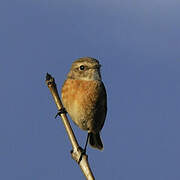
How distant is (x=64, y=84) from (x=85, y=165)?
5.22 m

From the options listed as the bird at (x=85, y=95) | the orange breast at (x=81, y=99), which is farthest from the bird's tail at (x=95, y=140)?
the orange breast at (x=81, y=99)

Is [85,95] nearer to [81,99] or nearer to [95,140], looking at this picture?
[81,99]

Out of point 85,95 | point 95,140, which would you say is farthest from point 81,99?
point 95,140

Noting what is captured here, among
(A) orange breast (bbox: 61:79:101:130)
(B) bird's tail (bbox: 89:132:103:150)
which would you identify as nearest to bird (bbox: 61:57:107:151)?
(A) orange breast (bbox: 61:79:101:130)

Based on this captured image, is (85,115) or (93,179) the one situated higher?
(85,115)

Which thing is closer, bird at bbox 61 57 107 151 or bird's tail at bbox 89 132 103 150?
bird at bbox 61 57 107 151

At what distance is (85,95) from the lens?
30.8 feet

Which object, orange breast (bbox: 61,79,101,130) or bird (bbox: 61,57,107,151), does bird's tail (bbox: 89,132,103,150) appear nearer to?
bird (bbox: 61,57,107,151)

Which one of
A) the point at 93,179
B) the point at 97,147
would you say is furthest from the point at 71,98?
Answer: the point at 93,179

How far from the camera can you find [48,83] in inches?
200

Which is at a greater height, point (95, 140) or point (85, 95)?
point (85, 95)

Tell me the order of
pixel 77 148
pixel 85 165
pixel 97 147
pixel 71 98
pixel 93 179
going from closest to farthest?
pixel 93 179, pixel 85 165, pixel 77 148, pixel 71 98, pixel 97 147

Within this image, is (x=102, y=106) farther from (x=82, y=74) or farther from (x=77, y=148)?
(x=77, y=148)

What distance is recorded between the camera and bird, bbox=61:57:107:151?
912 centimetres
